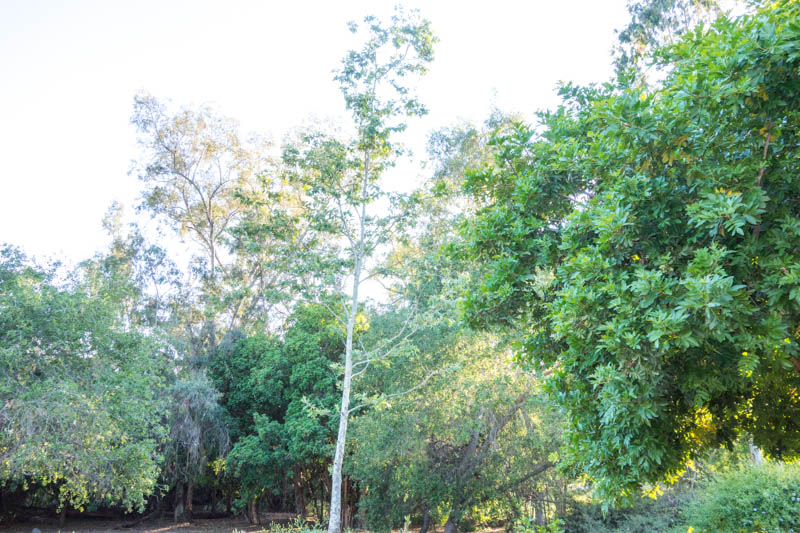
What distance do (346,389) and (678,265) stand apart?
30.5 ft

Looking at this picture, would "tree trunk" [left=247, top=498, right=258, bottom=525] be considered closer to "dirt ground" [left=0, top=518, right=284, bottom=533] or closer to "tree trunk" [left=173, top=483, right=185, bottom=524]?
"dirt ground" [left=0, top=518, right=284, bottom=533]

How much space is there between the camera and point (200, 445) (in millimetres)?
16422

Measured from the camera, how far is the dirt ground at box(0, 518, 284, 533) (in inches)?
681

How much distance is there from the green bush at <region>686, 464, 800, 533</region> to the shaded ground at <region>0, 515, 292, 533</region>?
13655 mm

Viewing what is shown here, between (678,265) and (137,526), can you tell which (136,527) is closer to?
(137,526)

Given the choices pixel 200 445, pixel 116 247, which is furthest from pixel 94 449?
pixel 116 247

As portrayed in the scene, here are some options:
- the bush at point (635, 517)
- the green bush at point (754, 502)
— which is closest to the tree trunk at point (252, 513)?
the bush at point (635, 517)

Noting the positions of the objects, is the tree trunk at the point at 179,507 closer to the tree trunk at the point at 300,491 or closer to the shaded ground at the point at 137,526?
the shaded ground at the point at 137,526

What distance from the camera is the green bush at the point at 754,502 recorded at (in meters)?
8.80

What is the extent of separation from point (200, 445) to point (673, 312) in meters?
16.6

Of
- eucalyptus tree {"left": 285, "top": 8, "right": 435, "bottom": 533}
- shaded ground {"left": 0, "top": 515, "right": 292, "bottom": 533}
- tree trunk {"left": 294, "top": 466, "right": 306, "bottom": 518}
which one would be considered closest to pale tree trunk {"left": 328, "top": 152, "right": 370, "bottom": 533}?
eucalyptus tree {"left": 285, "top": 8, "right": 435, "bottom": 533}

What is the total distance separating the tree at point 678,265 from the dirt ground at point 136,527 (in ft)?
54.4

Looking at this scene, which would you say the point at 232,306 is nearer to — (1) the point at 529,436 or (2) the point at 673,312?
(1) the point at 529,436

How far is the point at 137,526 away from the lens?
18.7 metres
